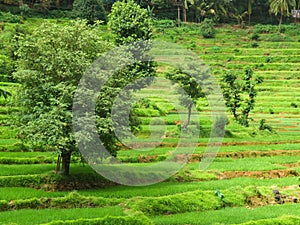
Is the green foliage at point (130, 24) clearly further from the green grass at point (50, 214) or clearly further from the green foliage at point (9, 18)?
the green foliage at point (9, 18)

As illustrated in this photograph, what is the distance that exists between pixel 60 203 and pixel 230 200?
808cm

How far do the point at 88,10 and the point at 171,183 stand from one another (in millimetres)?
50817

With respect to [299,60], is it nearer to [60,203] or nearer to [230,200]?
[230,200]

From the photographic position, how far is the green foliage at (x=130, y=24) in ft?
132

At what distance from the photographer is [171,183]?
23.0m

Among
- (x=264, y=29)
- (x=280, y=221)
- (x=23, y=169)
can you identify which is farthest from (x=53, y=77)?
(x=264, y=29)

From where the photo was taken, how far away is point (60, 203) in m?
18.4

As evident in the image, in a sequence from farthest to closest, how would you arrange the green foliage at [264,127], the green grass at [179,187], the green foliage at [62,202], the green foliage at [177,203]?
the green foliage at [264,127] < the green grass at [179,187] < the green foliage at [177,203] < the green foliage at [62,202]

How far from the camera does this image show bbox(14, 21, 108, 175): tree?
19266 millimetres

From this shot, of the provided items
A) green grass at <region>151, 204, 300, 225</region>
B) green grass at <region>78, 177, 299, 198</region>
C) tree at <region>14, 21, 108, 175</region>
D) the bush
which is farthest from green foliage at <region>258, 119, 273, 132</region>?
the bush

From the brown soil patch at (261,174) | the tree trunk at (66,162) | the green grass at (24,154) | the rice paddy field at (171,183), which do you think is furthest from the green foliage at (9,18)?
the brown soil patch at (261,174)

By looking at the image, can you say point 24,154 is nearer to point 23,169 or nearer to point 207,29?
point 23,169

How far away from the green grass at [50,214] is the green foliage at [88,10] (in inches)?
2117

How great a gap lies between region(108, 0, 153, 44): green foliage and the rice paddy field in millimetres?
7243
